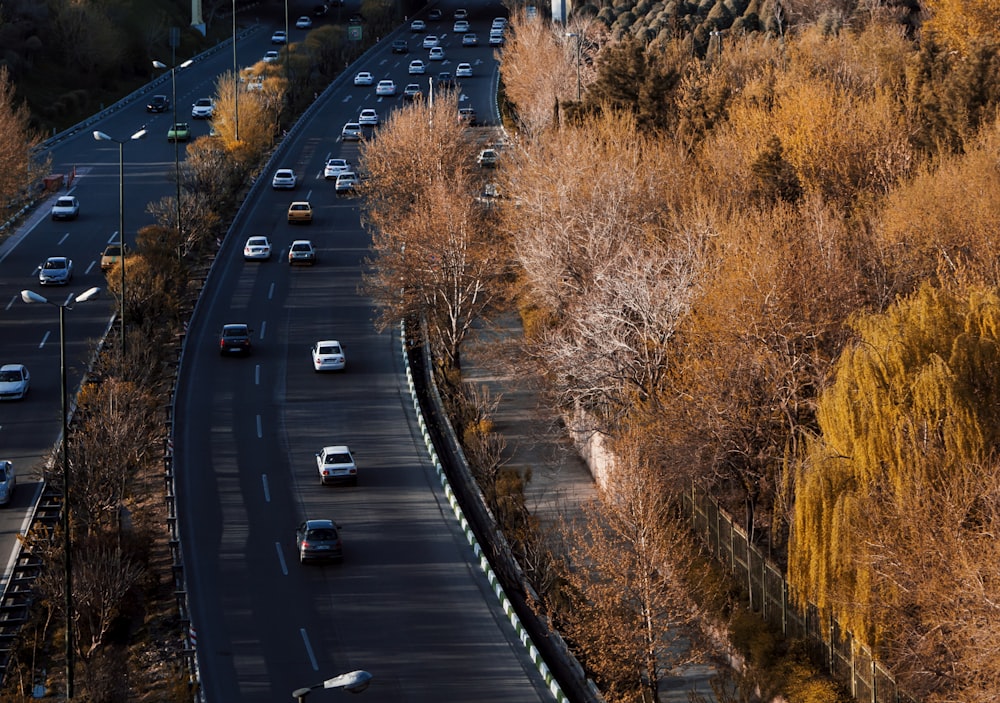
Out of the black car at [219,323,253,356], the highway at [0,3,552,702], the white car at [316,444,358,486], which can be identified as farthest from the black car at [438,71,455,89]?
the white car at [316,444,358,486]

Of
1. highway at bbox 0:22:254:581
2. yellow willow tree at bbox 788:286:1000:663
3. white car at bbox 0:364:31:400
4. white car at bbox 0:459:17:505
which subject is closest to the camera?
yellow willow tree at bbox 788:286:1000:663

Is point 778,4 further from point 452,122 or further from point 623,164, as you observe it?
point 623,164

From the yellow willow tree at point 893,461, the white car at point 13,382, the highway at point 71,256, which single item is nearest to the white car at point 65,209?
the highway at point 71,256

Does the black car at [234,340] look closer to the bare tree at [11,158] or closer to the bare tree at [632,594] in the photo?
the bare tree at [11,158]

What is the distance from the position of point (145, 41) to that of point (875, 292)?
89390mm

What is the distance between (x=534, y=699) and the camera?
32.2m

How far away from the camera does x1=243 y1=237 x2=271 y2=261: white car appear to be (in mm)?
66688

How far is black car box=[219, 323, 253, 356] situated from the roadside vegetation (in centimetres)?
259

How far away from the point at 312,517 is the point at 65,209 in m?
36.1

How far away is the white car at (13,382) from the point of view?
49.2m

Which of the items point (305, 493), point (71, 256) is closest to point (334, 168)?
point (71, 256)

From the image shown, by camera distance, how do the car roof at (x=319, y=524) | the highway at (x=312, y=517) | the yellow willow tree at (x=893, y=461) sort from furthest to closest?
the car roof at (x=319, y=524), the highway at (x=312, y=517), the yellow willow tree at (x=893, y=461)

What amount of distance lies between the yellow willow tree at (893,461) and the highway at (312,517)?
761 centimetres

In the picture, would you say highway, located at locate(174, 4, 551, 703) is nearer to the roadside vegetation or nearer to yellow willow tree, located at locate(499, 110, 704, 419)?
the roadside vegetation
